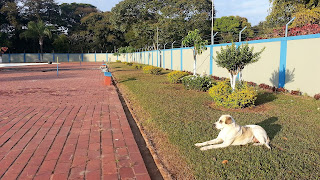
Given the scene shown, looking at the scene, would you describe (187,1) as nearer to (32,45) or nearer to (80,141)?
(80,141)

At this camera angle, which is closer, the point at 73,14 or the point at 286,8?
the point at 286,8

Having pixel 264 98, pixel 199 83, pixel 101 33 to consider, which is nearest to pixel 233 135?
pixel 264 98

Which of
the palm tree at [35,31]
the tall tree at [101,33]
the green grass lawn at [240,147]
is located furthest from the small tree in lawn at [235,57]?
the palm tree at [35,31]

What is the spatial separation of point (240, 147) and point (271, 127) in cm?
135

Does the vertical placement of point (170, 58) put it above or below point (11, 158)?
above

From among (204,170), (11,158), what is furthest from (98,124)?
(204,170)

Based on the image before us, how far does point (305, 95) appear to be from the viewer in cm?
832

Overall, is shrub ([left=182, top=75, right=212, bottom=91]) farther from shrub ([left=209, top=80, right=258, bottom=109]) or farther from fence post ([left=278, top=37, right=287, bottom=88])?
shrub ([left=209, top=80, right=258, bottom=109])

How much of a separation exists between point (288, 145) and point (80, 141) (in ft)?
10.8

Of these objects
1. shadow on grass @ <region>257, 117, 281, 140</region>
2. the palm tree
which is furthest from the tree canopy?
shadow on grass @ <region>257, 117, 281, 140</region>

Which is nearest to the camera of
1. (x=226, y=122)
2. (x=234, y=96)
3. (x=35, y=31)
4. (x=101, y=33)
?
(x=226, y=122)

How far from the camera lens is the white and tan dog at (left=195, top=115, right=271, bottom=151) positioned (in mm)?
3820

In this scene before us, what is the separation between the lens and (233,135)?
383cm

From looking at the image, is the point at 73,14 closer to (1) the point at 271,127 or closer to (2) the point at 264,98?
(2) the point at 264,98
